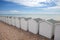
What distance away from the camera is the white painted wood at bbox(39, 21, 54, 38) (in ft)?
4.94

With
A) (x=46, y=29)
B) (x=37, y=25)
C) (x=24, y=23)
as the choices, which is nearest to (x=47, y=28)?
(x=46, y=29)

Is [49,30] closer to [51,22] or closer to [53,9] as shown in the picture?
[51,22]

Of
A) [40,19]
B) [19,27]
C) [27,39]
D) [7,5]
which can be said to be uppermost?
[7,5]

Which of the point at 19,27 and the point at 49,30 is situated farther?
the point at 19,27

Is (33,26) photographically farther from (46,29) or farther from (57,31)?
(57,31)

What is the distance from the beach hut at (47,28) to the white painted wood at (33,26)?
51 mm

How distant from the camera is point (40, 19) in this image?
155cm

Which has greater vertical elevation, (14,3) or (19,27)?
(14,3)

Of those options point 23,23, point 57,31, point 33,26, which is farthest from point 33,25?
point 57,31

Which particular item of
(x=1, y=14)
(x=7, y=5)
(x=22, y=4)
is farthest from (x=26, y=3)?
(x=1, y=14)

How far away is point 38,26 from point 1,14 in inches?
18.1

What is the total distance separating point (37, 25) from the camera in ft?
5.16

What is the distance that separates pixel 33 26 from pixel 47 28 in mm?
170

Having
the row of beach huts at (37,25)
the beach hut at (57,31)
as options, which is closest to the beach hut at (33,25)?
the row of beach huts at (37,25)
